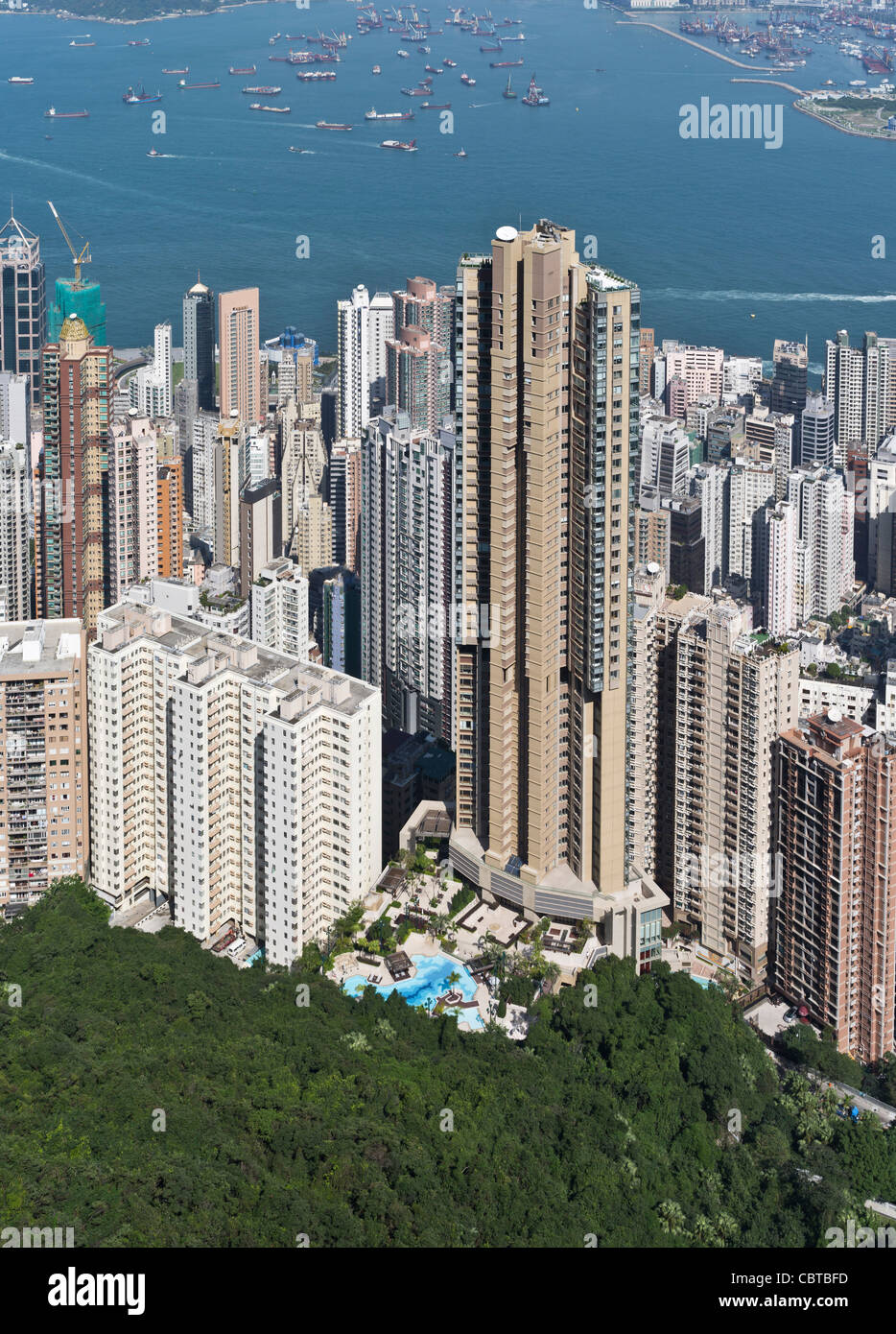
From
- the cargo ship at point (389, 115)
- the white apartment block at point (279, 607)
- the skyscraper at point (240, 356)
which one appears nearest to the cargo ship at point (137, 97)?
the cargo ship at point (389, 115)

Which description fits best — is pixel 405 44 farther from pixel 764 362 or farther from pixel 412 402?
pixel 412 402

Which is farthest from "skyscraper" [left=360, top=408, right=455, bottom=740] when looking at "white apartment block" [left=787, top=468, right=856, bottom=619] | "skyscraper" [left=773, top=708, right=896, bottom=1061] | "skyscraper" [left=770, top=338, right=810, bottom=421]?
"skyscraper" [left=770, top=338, right=810, bottom=421]

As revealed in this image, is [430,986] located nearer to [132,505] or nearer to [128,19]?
[132,505]

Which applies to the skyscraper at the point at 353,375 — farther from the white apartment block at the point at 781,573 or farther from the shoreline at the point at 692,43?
the shoreline at the point at 692,43

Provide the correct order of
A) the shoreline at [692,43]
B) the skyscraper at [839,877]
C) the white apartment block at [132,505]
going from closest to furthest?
the skyscraper at [839,877], the white apartment block at [132,505], the shoreline at [692,43]

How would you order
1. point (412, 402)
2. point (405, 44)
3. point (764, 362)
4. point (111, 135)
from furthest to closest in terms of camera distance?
point (405, 44) → point (111, 135) → point (764, 362) → point (412, 402)
